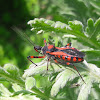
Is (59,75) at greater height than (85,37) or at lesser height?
lesser

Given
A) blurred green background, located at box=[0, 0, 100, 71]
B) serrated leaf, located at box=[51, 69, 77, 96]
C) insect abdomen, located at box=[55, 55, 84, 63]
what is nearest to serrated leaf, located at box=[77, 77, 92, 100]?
serrated leaf, located at box=[51, 69, 77, 96]

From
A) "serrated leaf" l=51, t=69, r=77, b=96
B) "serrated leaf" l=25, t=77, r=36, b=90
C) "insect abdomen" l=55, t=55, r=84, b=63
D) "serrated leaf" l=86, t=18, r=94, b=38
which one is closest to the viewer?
"serrated leaf" l=25, t=77, r=36, b=90

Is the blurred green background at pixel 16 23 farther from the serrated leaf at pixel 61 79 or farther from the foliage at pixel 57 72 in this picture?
the serrated leaf at pixel 61 79

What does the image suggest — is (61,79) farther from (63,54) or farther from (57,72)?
(63,54)

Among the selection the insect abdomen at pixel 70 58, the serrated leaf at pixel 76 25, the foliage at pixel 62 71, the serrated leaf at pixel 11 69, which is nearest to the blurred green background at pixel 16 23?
the foliage at pixel 62 71

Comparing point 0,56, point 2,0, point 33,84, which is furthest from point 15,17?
point 33,84

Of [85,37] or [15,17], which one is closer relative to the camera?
[85,37]

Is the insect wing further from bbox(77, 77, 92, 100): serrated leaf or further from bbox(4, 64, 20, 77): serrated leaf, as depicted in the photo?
bbox(4, 64, 20, 77): serrated leaf

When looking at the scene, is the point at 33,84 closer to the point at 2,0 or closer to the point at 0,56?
the point at 0,56
